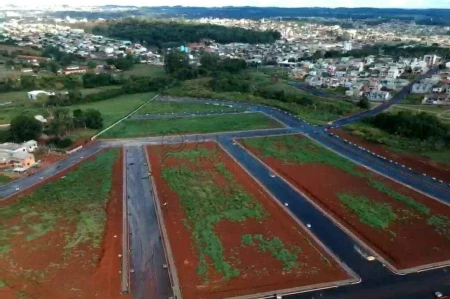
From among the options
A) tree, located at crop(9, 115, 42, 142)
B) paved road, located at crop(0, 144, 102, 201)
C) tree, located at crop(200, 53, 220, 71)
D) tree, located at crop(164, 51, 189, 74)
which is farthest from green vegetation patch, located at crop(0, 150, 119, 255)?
tree, located at crop(200, 53, 220, 71)

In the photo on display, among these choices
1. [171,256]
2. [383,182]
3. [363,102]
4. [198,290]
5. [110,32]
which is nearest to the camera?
[198,290]

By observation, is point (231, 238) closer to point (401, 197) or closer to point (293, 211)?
point (293, 211)

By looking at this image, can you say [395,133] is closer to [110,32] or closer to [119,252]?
[119,252]

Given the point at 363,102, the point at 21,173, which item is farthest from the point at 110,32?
the point at 21,173

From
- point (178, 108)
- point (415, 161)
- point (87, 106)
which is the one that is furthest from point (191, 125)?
point (415, 161)

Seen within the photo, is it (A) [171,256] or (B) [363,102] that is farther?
(B) [363,102]

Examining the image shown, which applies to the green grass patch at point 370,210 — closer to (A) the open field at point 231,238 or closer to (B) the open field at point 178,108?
(A) the open field at point 231,238
